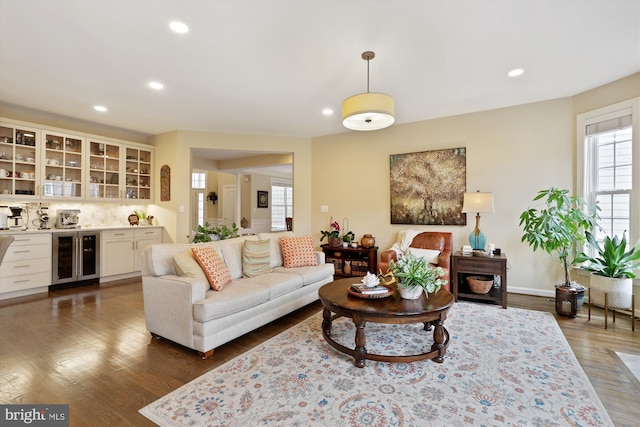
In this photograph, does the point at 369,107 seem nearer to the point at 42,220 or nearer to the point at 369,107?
the point at 369,107

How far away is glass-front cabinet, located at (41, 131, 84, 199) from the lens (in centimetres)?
472

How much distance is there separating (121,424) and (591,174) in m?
5.38

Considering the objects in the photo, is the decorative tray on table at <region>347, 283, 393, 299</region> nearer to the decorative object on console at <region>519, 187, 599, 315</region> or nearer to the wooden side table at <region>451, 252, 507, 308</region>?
the wooden side table at <region>451, 252, 507, 308</region>

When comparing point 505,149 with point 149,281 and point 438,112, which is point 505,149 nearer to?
point 438,112

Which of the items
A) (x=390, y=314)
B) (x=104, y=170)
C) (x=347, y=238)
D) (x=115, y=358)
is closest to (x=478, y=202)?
(x=347, y=238)

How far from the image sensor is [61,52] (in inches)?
114

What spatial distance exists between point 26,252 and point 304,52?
15.4 feet

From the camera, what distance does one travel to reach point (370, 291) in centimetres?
261

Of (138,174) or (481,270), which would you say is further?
(138,174)

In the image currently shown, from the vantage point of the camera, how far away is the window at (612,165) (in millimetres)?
3367

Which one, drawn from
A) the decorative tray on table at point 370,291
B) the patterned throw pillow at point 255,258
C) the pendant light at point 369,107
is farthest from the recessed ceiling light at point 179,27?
the decorative tray on table at point 370,291

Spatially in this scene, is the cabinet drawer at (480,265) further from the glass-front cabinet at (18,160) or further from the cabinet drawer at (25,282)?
the glass-front cabinet at (18,160)

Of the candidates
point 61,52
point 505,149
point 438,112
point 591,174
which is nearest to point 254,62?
point 61,52

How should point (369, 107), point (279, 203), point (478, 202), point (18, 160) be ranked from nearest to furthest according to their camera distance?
point (369, 107), point (478, 202), point (18, 160), point (279, 203)
